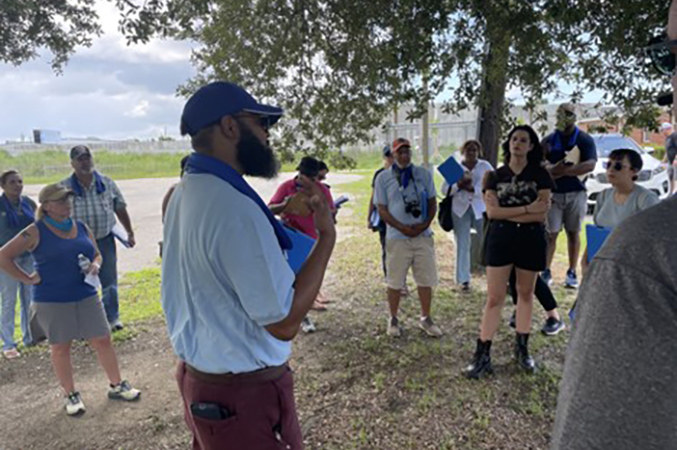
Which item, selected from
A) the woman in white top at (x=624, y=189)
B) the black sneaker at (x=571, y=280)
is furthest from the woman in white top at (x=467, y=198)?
the woman in white top at (x=624, y=189)

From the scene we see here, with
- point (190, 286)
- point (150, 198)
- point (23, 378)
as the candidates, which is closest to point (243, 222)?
point (190, 286)

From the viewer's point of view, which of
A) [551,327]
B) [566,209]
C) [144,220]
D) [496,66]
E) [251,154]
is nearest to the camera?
[251,154]

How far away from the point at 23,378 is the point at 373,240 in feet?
21.7

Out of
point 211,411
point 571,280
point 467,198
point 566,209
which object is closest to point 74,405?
point 211,411

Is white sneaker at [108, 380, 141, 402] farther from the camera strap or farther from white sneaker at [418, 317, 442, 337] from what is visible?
the camera strap

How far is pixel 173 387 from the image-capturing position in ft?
13.5

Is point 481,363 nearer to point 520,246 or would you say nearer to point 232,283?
point 520,246

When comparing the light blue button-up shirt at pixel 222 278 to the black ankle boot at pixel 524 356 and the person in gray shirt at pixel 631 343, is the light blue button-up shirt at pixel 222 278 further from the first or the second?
the black ankle boot at pixel 524 356

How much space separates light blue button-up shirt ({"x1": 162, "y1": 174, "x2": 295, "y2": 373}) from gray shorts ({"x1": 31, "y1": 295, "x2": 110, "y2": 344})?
2282mm

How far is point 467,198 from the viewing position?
238 inches

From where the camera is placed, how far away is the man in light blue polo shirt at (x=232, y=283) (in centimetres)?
165

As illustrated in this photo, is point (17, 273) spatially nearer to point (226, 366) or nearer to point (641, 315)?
point (226, 366)

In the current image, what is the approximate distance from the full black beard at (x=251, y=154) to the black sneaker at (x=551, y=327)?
3.89 m

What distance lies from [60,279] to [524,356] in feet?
12.7
